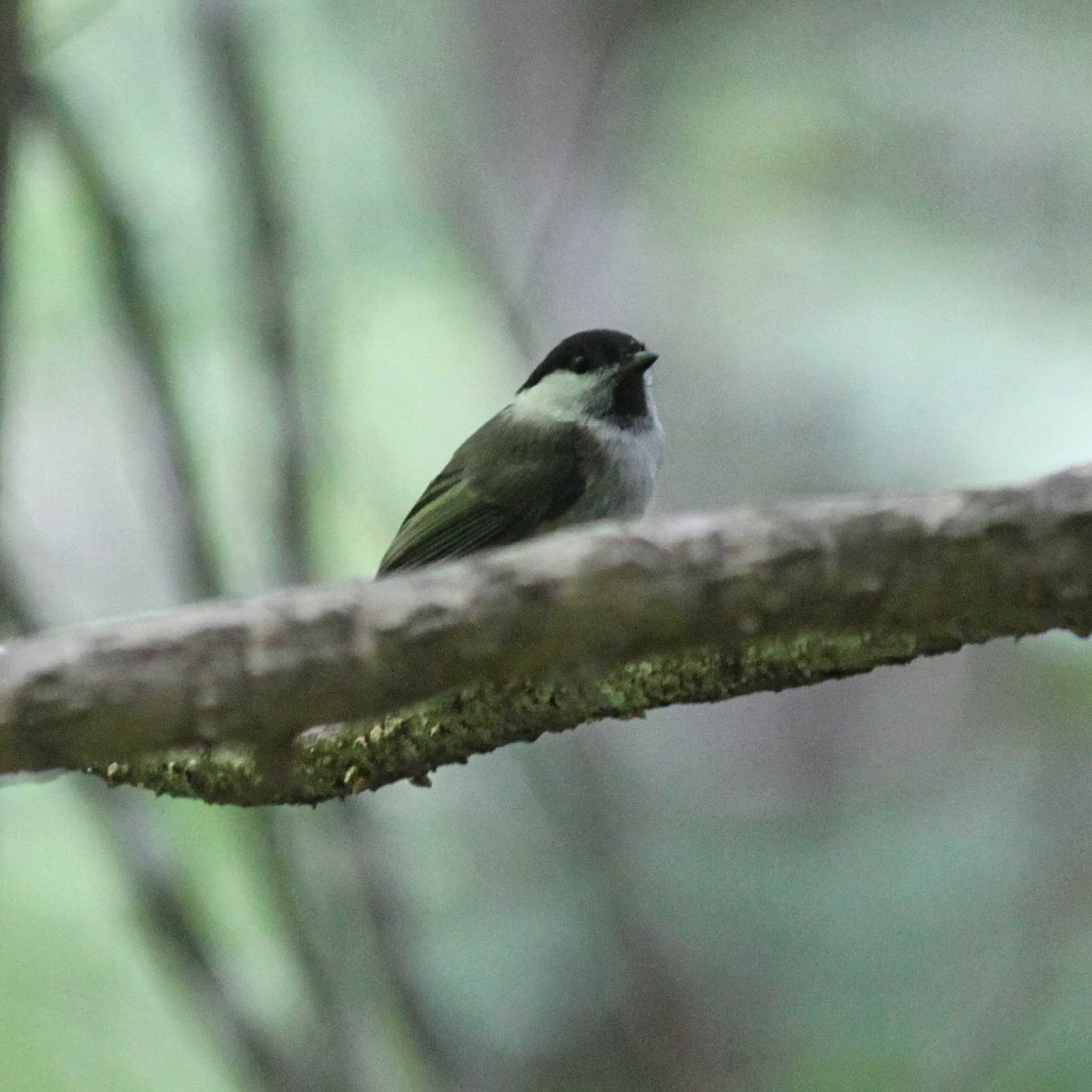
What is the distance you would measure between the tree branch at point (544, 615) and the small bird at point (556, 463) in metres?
1.87

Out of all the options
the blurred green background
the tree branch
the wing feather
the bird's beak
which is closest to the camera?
the tree branch

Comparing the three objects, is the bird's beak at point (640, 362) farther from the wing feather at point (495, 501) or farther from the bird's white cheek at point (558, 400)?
the wing feather at point (495, 501)

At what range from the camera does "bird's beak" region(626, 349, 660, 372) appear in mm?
3383

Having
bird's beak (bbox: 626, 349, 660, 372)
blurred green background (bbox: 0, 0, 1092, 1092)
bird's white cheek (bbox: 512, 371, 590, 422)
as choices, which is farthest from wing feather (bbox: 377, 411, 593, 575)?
blurred green background (bbox: 0, 0, 1092, 1092)

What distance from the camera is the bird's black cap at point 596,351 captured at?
348cm

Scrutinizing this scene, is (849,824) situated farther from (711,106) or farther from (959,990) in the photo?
(711,106)

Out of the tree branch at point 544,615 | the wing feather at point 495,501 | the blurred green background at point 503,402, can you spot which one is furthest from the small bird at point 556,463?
the tree branch at point 544,615

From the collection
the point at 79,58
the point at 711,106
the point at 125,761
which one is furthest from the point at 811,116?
the point at 125,761

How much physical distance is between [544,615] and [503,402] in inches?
159

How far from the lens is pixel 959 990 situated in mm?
3695

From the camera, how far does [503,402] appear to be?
5.23 metres

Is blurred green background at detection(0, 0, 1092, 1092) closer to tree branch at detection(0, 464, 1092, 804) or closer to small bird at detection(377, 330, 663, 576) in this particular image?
small bird at detection(377, 330, 663, 576)

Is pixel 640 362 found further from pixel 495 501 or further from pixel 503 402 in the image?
pixel 503 402

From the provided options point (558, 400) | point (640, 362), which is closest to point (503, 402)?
point (558, 400)
